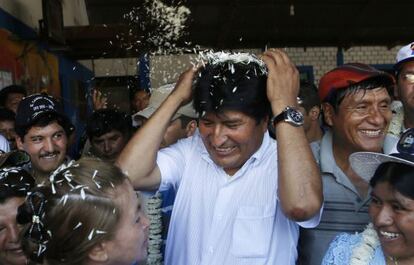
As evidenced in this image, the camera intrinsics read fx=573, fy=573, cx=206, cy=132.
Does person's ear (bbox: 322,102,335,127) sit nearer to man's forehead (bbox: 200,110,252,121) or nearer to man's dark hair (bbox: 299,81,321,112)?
man's forehead (bbox: 200,110,252,121)

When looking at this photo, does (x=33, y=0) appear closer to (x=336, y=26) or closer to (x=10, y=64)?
(x=10, y=64)

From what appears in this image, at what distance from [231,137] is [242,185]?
0.62ft

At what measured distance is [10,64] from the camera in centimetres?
639

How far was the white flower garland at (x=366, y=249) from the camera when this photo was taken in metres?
1.96

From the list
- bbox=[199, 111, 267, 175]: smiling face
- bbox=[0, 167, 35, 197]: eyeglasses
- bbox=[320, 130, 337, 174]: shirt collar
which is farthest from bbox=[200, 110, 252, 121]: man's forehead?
bbox=[0, 167, 35, 197]: eyeglasses

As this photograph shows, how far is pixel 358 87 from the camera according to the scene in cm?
240

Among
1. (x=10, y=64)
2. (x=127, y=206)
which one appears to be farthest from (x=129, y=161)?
(x=10, y=64)

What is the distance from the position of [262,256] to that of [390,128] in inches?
41.7

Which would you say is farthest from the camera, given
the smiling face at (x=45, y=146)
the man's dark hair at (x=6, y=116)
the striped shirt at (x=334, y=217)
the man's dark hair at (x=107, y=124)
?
the man's dark hair at (x=6, y=116)

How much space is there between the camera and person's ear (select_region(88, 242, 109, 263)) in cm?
149

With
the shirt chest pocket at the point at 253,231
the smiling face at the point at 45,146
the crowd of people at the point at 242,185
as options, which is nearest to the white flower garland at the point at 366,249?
the crowd of people at the point at 242,185

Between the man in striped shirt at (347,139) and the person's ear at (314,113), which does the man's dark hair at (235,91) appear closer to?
the man in striped shirt at (347,139)

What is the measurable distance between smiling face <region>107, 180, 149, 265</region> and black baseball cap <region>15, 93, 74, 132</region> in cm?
154

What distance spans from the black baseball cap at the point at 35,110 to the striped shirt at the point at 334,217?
1.54 metres
